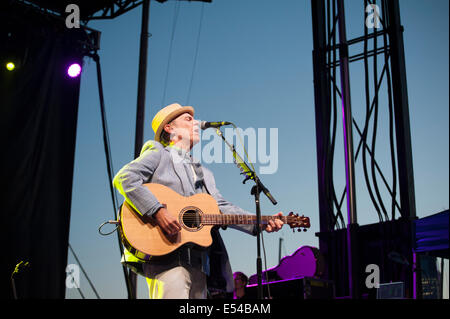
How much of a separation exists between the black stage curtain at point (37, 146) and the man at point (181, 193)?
3.88 m

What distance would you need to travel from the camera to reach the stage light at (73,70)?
7.77 meters

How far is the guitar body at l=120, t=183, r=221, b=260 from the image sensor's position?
3.31 meters

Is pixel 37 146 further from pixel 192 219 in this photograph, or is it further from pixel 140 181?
pixel 192 219

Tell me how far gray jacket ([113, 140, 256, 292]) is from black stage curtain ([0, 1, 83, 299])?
404cm

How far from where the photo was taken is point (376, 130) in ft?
19.3

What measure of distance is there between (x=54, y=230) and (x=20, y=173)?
0.98m

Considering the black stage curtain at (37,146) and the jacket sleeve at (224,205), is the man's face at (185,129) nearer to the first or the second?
the jacket sleeve at (224,205)

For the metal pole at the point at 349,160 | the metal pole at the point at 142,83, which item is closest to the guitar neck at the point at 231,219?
the metal pole at the point at 349,160

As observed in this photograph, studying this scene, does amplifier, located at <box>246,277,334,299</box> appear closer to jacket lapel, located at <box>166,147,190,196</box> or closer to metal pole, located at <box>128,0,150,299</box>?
jacket lapel, located at <box>166,147,190,196</box>

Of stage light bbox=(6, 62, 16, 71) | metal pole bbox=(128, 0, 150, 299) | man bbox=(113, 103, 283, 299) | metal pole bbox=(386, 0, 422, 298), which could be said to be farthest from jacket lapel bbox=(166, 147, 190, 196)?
stage light bbox=(6, 62, 16, 71)

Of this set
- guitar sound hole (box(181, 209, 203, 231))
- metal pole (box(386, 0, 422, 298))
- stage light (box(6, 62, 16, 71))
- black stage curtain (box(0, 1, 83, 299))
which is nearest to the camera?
guitar sound hole (box(181, 209, 203, 231))

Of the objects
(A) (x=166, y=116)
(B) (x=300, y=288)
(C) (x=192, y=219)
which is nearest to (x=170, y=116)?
(A) (x=166, y=116)

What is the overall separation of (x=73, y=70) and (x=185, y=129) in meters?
4.44

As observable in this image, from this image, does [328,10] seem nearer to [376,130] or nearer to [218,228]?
[376,130]
